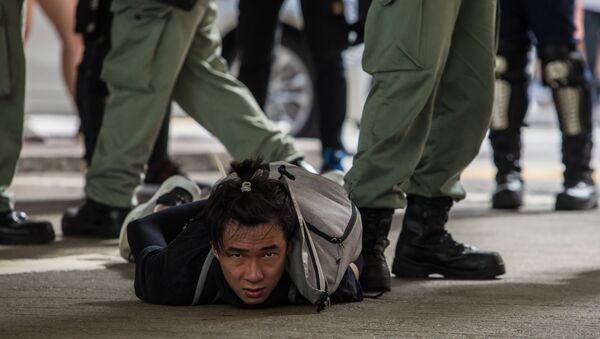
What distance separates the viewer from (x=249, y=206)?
3094mm

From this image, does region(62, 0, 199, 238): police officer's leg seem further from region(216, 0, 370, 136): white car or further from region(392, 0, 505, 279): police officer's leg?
region(216, 0, 370, 136): white car

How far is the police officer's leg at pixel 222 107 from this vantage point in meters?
4.91

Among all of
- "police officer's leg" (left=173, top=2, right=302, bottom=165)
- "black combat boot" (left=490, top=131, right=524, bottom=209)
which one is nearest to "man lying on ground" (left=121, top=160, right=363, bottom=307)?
"police officer's leg" (left=173, top=2, right=302, bottom=165)

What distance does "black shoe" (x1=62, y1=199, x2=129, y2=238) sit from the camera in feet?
15.8

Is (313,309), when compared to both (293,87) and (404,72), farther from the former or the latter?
(293,87)

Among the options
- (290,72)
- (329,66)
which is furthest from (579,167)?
(290,72)

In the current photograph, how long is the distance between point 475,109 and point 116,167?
1499 millimetres

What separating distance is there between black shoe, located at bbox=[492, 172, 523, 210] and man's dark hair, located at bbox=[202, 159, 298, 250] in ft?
10.2

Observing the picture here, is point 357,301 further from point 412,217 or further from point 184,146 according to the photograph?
point 184,146

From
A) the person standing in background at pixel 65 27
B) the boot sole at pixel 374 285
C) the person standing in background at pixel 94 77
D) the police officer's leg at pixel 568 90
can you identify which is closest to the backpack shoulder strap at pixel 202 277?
the boot sole at pixel 374 285

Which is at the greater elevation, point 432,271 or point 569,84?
point 569,84

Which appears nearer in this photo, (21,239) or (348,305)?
(348,305)

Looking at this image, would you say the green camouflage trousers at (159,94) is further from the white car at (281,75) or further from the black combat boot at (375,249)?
the white car at (281,75)

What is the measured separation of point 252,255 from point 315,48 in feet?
11.5
